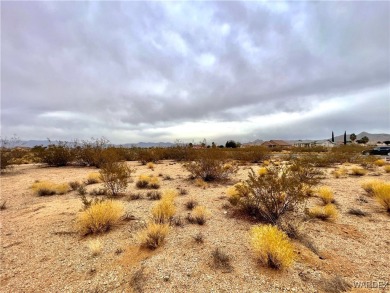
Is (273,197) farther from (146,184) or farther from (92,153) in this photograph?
(92,153)

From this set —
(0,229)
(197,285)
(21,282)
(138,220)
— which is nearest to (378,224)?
(197,285)

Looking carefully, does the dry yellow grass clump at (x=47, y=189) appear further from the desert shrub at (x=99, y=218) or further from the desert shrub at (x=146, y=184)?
the desert shrub at (x=99, y=218)

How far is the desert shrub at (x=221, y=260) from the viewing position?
4.28m

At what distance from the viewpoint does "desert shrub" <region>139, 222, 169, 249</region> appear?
507 cm

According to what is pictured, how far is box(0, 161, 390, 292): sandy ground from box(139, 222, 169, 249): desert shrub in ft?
0.57

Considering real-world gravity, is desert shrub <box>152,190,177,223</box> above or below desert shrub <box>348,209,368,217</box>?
above

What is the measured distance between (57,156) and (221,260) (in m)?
21.6

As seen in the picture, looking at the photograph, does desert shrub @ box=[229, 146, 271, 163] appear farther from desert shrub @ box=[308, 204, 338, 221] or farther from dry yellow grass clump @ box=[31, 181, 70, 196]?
desert shrub @ box=[308, 204, 338, 221]

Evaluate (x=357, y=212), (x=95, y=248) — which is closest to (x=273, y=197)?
(x=357, y=212)

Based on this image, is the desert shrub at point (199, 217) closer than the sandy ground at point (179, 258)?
No

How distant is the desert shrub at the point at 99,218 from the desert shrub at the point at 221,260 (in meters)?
2.98

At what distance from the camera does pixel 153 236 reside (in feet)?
16.9

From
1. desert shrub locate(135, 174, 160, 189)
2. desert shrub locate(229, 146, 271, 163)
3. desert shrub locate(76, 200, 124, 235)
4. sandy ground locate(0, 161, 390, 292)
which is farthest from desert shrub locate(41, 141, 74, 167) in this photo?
desert shrub locate(76, 200, 124, 235)

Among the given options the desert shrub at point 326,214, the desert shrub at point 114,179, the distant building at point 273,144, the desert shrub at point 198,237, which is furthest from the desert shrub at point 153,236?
the distant building at point 273,144
